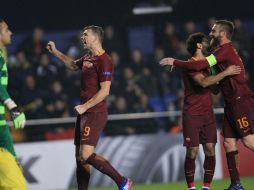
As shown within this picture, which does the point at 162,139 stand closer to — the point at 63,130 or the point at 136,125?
the point at 136,125

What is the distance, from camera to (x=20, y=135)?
14000mm

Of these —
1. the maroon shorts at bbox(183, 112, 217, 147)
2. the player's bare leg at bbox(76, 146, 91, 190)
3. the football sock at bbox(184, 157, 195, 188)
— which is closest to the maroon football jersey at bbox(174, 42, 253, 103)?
the maroon shorts at bbox(183, 112, 217, 147)

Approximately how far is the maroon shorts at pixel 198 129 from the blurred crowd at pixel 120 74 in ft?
14.8

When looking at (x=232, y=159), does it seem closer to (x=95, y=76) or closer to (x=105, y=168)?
(x=105, y=168)

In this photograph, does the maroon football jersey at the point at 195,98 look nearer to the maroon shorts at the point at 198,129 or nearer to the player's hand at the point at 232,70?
the maroon shorts at the point at 198,129

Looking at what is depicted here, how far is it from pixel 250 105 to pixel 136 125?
4.36 m

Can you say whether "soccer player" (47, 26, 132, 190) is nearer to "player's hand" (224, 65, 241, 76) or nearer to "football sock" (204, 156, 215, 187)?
"football sock" (204, 156, 215, 187)

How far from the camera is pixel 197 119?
982 centimetres

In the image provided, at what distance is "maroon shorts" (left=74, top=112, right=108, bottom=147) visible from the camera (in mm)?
9414

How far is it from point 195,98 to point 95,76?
1358 mm

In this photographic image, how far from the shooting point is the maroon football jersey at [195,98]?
9.82 meters

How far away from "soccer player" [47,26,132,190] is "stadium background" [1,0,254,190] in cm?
393

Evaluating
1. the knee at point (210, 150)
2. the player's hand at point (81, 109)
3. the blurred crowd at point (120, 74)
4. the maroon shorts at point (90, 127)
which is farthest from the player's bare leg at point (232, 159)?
the blurred crowd at point (120, 74)

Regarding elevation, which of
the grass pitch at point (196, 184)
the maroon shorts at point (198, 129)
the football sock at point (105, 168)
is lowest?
the grass pitch at point (196, 184)
